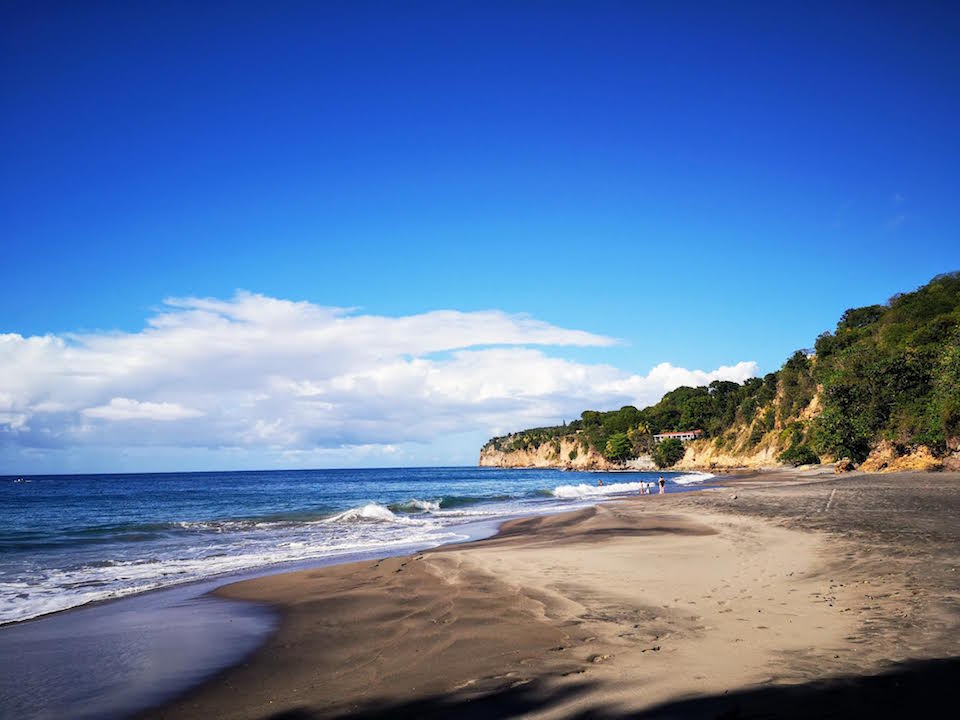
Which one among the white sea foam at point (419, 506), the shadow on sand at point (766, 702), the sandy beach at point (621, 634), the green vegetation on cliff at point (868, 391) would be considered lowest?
the white sea foam at point (419, 506)

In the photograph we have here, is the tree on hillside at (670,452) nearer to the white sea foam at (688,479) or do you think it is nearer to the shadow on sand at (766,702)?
the white sea foam at (688,479)

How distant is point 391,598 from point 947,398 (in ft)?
158

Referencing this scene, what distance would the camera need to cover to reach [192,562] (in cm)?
1773

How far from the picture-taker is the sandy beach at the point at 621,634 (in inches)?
207

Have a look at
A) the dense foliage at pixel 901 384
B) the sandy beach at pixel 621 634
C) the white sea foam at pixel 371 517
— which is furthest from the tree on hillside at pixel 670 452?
the sandy beach at pixel 621 634

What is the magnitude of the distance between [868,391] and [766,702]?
59.3 m

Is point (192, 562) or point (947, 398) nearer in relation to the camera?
point (192, 562)

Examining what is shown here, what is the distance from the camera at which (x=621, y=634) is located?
7.38 meters

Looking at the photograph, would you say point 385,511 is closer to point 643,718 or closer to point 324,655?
point 324,655

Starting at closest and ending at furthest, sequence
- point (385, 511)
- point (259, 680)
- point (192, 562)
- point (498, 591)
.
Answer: point (259, 680) → point (498, 591) → point (192, 562) → point (385, 511)

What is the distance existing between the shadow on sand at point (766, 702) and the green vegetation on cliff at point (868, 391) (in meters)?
47.2

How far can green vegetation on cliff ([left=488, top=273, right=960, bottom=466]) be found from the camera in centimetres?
4644

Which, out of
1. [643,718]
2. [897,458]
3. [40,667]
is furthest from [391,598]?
[897,458]

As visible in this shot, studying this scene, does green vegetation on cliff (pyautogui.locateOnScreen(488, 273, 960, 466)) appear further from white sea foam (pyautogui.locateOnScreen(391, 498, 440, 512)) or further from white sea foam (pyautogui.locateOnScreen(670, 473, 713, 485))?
white sea foam (pyautogui.locateOnScreen(391, 498, 440, 512))
